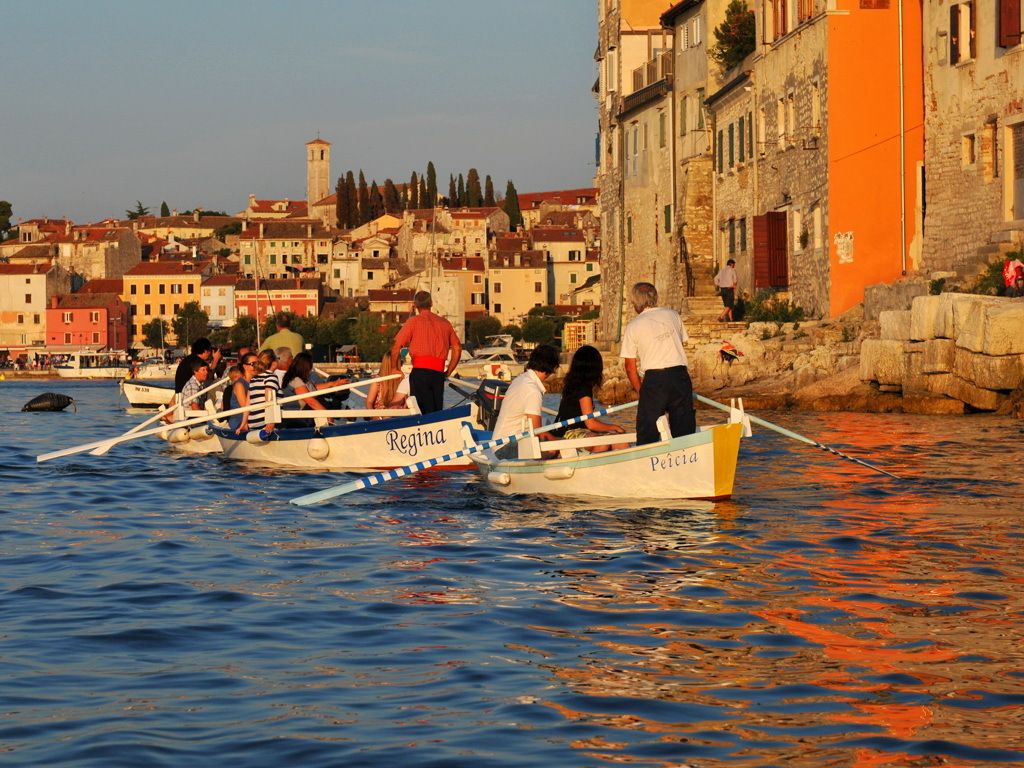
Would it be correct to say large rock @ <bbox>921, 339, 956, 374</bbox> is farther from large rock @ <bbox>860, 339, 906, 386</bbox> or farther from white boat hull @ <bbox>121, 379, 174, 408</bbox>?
white boat hull @ <bbox>121, 379, 174, 408</bbox>

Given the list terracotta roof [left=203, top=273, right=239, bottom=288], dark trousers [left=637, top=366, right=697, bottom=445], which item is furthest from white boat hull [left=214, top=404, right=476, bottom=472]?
terracotta roof [left=203, top=273, right=239, bottom=288]

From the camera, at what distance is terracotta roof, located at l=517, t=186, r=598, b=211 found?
618 feet

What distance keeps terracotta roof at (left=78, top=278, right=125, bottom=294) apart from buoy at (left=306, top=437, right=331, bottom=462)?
146444 millimetres

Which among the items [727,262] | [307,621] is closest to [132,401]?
[727,262]

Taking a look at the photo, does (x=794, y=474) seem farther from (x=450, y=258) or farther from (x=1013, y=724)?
(x=450, y=258)

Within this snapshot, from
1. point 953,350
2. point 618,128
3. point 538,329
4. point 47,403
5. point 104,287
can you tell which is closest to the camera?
point 953,350

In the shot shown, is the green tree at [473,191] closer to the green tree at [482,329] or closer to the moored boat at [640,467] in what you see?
the green tree at [482,329]

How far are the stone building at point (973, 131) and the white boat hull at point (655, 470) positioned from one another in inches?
616

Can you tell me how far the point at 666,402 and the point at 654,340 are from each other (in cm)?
58

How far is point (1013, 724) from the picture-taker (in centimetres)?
623

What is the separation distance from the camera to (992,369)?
80.2 feet

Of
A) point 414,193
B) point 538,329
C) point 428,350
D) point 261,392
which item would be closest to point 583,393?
point 428,350

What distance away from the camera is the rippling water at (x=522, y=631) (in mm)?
6227

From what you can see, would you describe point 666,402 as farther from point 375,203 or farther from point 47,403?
point 375,203
